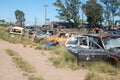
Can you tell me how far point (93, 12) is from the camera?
241 ft

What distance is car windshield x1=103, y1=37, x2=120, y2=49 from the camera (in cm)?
1406

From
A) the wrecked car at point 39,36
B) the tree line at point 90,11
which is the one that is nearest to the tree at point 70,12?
the tree line at point 90,11

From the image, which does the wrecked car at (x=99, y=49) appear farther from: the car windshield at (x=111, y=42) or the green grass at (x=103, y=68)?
the green grass at (x=103, y=68)

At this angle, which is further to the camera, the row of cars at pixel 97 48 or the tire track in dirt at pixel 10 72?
the row of cars at pixel 97 48

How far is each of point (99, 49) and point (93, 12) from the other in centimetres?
6020

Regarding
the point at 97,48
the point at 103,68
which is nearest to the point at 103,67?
the point at 103,68

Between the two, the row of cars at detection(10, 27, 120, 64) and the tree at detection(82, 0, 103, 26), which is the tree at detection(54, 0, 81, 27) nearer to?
the tree at detection(82, 0, 103, 26)

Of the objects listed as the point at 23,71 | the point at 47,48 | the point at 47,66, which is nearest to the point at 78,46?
the point at 47,66

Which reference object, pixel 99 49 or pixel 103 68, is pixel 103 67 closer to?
pixel 103 68

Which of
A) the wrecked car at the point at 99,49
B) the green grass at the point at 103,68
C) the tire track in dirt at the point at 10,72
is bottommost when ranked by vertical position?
the tire track in dirt at the point at 10,72

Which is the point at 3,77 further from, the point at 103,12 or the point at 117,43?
the point at 103,12

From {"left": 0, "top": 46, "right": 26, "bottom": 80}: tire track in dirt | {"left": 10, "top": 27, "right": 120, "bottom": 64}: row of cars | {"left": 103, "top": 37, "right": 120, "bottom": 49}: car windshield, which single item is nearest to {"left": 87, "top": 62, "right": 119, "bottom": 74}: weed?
{"left": 10, "top": 27, "right": 120, "bottom": 64}: row of cars

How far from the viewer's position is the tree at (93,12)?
73.6 m

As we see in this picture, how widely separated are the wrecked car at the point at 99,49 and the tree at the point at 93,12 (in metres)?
59.1
